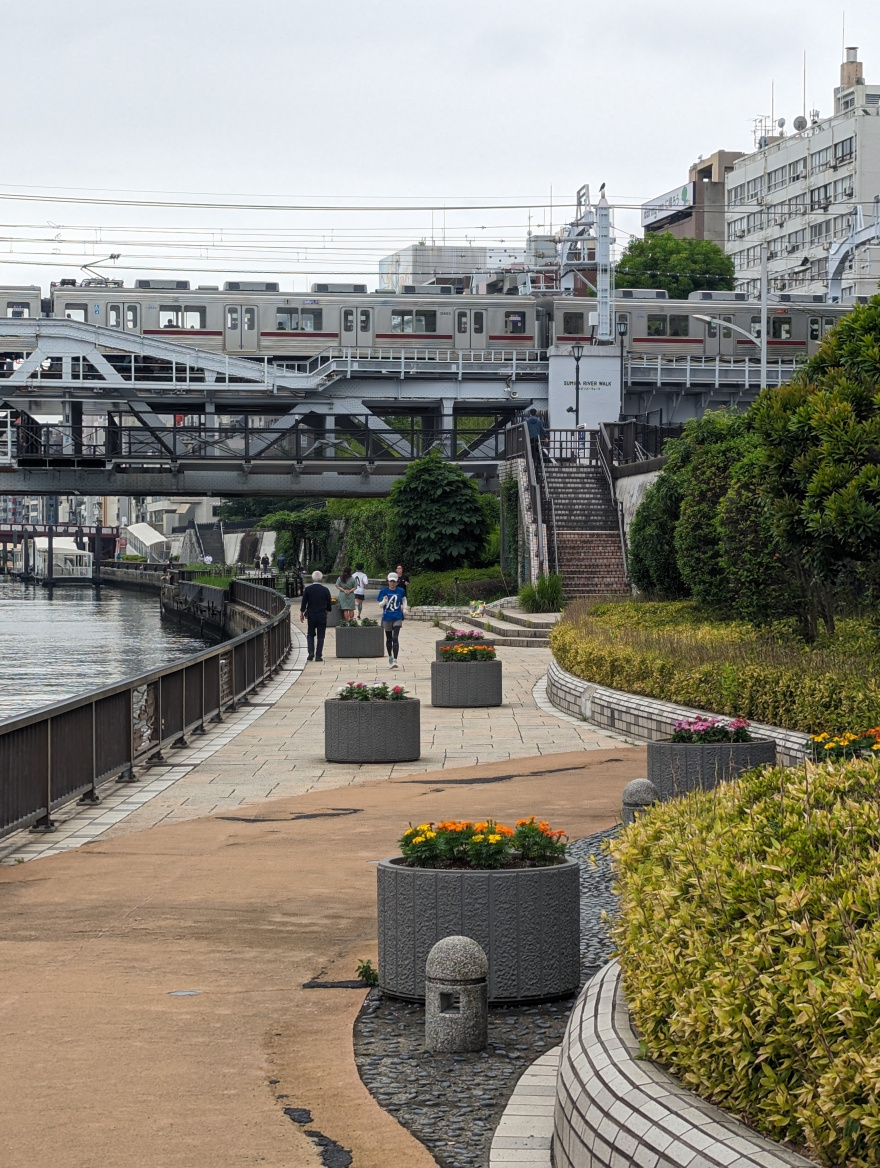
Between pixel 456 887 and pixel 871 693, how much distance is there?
726 centimetres

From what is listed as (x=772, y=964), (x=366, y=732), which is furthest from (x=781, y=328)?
(x=772, y=964)

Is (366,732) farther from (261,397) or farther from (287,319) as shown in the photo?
(261,397)

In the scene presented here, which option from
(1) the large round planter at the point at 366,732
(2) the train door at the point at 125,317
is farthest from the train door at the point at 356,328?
(1) the large round planter at the point at 366,732

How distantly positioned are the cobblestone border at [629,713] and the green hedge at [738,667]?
201mm

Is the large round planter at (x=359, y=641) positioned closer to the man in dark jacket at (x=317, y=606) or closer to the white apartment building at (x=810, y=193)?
the man in dark jacket at (x=317, y=606)

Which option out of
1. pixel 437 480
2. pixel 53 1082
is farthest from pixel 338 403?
pixel 53 1082

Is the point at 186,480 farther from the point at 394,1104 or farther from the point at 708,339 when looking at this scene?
the point at 394,1104

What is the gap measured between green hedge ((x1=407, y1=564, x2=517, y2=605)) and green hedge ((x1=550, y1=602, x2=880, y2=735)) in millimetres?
21948

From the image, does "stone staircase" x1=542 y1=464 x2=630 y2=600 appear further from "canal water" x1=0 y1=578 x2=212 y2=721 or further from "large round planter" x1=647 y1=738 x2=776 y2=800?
"large round planter" x1=647 y1=738 x2=776 y2=800

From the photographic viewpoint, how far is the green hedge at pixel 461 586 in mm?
46844

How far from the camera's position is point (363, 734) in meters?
15.6

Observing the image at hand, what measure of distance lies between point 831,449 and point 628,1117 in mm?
11767

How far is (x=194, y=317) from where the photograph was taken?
64875 millimetres

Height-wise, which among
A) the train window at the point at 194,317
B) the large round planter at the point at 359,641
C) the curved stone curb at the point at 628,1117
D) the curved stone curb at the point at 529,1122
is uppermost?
the train window at the point at 194,317
